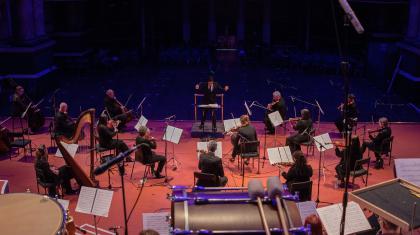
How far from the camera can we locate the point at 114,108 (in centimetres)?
1405

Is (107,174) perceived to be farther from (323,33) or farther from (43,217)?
(323,33)

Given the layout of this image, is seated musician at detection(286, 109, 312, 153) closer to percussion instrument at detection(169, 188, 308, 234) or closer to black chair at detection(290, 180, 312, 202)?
black chair at detection(290, 180, 312, 202)

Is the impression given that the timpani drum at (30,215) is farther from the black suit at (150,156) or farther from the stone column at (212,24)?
the stone column at (212,24)

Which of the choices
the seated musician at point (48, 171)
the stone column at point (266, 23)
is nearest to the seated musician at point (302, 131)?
the seated musician at point (48, 171)

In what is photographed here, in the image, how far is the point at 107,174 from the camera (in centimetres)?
1159

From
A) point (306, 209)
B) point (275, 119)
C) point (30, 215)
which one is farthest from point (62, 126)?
point (30, 215)

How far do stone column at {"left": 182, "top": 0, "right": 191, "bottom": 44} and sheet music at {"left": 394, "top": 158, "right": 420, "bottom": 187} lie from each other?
18332mm

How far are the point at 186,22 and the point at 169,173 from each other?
47.5ft

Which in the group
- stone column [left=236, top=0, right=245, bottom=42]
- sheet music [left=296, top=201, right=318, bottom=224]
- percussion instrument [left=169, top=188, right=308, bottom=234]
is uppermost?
stone column [left=236, top=0, right=245, bottom=42]

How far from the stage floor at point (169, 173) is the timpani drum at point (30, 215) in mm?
3229

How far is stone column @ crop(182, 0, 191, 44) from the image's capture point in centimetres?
2461

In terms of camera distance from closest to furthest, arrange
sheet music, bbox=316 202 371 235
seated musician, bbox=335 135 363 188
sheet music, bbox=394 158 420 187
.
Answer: sheet music, bbox=316 202 371 235 → sheet music, bbox=394 158 420 187 → seated musician, bbox=335 135 363 188

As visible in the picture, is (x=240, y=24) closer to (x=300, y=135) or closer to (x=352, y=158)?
(x=300, y=135)

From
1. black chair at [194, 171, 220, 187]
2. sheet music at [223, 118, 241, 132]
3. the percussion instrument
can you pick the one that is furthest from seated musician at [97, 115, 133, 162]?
the percussion instrument
